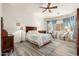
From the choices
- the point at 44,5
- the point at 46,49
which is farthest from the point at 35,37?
the point at 44,5

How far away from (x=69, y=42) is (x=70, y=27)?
30 cm

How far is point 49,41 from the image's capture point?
2.21 m

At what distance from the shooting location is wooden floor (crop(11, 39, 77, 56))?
219 centimetres

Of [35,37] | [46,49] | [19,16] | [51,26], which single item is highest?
[19,16]

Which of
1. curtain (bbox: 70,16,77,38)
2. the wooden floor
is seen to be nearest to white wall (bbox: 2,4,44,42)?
the wooden floor

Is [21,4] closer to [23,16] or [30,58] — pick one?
[23,16]

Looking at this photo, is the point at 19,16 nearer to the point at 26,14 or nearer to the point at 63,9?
the point at 26,14

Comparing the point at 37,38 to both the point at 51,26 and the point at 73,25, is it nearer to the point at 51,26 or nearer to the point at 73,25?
the point at 51,26

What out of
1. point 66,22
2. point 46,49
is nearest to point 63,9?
point 66,22

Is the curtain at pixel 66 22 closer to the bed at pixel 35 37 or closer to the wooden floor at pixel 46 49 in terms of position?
the wooden floor at pixel 46 49

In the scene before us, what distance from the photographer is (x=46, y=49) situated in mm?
2229

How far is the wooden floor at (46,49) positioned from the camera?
7.18 ft

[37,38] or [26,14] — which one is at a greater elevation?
[26,14]

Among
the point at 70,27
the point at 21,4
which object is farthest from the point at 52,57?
the point at 21,4
